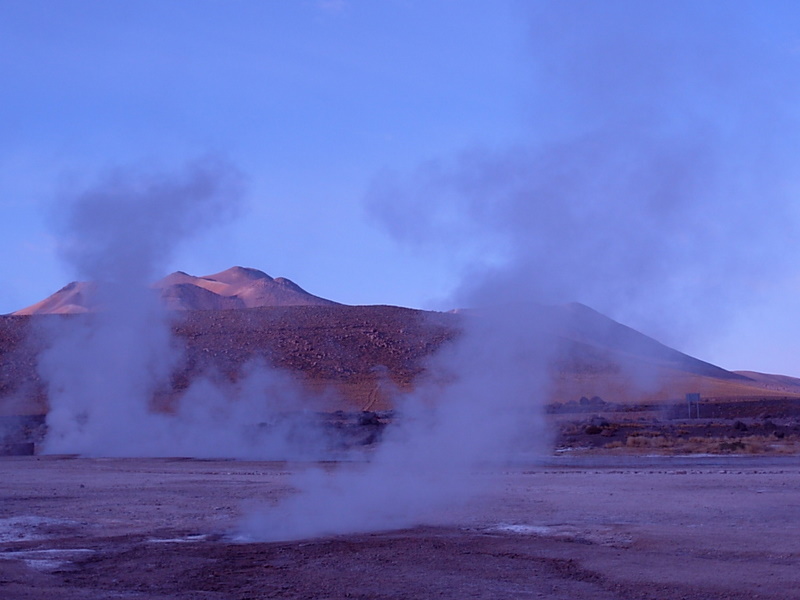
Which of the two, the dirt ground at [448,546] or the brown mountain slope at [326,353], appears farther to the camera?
the brown mountain slope at [326,353]

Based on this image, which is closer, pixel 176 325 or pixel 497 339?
pixel 497 339

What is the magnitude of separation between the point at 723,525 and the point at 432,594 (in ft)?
26.0

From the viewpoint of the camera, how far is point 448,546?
49.6 ft

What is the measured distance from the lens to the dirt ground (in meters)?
11.9

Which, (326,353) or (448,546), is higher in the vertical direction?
(326,353)

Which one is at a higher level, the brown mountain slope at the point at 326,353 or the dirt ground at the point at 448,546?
the brown mountain slope at the point at 326,353

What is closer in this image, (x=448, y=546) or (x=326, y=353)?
(x=448, y=546)

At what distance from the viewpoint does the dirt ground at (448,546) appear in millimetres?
11883

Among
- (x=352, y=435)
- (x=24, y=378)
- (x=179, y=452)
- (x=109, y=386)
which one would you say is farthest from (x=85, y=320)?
(x=24, y=378)

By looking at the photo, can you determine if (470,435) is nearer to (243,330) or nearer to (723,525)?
(723,525)

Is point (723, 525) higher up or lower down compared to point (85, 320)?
lower down

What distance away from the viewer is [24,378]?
73.1 meters

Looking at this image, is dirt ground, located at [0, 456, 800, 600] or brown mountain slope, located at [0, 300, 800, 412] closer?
dirt ground, located at [0, 456, 800, 600]

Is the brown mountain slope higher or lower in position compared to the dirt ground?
higher
